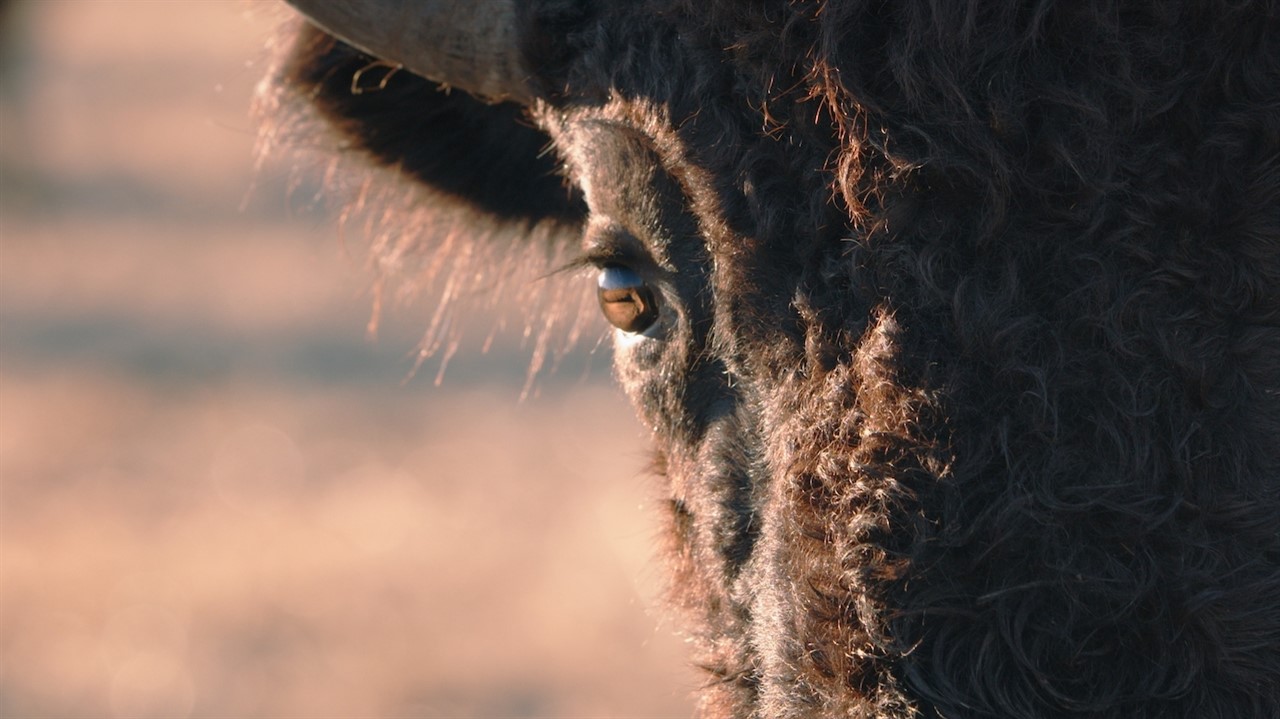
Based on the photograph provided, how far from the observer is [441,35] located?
2.51 meters

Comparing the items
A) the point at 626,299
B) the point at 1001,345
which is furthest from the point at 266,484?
the point at 1001,345

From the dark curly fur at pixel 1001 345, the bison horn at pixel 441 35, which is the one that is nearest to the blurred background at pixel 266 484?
the bison horn at pixel 441 35

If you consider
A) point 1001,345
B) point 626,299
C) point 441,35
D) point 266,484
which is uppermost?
point 266,484

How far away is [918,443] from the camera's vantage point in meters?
1.74

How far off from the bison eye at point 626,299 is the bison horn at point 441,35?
44 centimetres

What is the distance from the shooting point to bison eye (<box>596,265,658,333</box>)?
2.29 meters

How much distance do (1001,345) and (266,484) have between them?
296 inches

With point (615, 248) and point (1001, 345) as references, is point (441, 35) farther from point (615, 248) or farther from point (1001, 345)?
point (1001, 345)

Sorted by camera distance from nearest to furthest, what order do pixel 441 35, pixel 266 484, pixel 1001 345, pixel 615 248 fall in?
pixel 1001 345 → pixel 615 248 → pixel 441 35 → pixel 266 484

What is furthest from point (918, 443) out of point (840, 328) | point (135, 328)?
point (135, 328)

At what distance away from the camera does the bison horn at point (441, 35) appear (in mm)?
2469

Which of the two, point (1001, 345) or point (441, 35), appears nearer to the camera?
point (1001, 345)

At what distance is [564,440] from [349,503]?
1535 mm

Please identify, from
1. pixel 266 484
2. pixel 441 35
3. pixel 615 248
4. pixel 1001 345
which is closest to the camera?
pixel 1001 345
